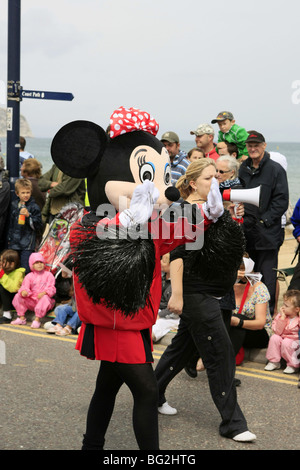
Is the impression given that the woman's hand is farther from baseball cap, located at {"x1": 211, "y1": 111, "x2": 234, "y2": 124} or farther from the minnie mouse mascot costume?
baseball cap, located at {"x1": 211, "y1": 111, "x2": 234, "y2": 124}

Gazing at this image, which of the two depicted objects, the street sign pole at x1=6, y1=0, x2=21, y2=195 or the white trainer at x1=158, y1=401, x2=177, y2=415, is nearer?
the white trainer at x1=158, y1=401, x2=177, y2=415

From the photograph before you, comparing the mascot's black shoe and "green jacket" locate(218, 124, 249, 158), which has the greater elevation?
"green jacket" locate(218, 124, 249, 158)

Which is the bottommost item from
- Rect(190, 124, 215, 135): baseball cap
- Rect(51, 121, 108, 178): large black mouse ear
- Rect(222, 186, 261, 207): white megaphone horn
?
Rect(222, 186, 261, 207): white megaphone horn

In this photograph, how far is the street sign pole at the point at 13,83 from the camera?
8.48 metres

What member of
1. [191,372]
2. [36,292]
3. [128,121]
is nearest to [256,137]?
[191,372]

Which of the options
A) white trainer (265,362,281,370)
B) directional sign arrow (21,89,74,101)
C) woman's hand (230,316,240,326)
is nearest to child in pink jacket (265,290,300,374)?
white trainer (265,362,281,370)

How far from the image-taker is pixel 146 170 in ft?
13.6

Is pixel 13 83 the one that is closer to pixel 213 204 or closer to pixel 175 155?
pixel 175 155

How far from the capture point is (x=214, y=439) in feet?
15.4

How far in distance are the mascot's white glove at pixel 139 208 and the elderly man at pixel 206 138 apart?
505 cm

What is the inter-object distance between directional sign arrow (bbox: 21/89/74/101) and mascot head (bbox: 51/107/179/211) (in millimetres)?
4071

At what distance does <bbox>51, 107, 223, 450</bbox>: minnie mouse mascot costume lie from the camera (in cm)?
377

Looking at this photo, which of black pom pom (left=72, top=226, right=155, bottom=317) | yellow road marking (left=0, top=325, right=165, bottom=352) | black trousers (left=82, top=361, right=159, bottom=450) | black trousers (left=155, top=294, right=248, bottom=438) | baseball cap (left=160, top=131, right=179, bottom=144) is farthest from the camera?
baseball cap (left=160, top=131, right=179, bottom=144)

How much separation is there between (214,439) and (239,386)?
45.1 inches
